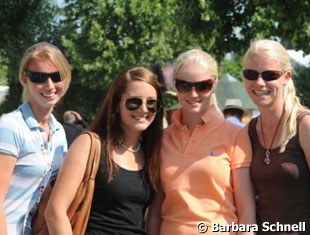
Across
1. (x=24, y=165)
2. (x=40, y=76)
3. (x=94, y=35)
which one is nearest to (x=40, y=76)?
(x=40, y=76)

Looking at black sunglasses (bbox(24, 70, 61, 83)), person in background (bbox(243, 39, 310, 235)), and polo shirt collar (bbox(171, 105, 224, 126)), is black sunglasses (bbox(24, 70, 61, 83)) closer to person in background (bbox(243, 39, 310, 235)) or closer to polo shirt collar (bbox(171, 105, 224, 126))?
polo shirt collar (bbox(171, 105, 224, 126))

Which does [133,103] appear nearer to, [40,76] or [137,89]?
[137,89]

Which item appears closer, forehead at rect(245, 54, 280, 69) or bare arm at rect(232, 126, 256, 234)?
bare arm at rect(232, 126, 256, 234)

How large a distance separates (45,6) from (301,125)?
19428 mm

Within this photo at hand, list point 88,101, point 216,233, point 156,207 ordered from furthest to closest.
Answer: point 88,101
point 156,207
point 216,233

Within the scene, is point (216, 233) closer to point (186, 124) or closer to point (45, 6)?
point (186, 124)

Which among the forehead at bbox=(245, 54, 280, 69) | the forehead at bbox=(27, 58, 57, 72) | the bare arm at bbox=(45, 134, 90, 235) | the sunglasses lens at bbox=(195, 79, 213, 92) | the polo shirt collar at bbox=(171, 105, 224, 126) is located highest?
the forehead at bbox=(27, 58, 57, 72)

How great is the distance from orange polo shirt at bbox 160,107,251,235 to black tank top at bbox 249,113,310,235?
6.2 inches

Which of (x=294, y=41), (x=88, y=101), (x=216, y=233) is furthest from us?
(x=88, y=101)

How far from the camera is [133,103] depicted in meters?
3.09

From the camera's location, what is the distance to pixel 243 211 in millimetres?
3010

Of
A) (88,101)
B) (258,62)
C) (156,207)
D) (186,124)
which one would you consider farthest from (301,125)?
(88,101)

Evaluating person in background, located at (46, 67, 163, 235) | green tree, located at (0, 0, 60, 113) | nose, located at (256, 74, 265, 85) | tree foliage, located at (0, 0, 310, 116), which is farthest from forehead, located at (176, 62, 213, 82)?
green tree, located at (0, 0, 60, 113)

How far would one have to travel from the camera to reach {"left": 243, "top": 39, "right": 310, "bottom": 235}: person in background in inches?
116
